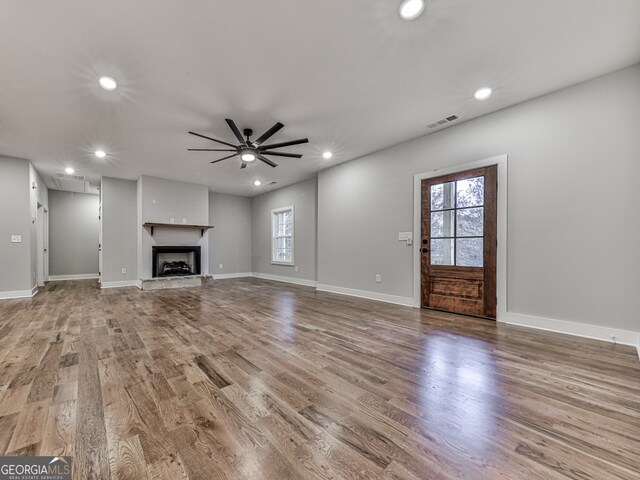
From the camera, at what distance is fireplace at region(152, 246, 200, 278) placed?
261 inches

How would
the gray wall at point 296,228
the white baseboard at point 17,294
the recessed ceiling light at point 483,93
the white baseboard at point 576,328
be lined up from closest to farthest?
the white baseboard at point 576,328 < the recessed ceiling light at point 483,93 < the white baseboard at point 17,294 < the gray wall at point 296,228

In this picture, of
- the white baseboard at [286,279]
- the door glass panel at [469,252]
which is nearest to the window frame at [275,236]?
the white baseboard at [286,279]

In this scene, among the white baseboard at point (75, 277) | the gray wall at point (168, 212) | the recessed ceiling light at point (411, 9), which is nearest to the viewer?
the recessed ceiling light at point (411, 9)

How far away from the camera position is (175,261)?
7047mm

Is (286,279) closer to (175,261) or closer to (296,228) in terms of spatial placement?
(296,228)

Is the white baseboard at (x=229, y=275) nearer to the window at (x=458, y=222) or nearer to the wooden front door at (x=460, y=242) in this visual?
the wooden front door at (x=460, y=242)

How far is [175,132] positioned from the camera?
412 centimetres

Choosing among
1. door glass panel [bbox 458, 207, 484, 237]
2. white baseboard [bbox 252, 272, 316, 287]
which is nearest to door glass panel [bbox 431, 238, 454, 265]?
door glass panel [bbox 458, 207, 484, 237]

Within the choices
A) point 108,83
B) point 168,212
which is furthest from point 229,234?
point 108,83

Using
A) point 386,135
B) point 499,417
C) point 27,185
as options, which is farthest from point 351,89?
point 27,185

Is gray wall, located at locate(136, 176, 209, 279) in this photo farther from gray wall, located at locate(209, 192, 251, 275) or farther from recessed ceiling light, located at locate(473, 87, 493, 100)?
recessed ceiling light, located at locate(473, 87, 493, 100)

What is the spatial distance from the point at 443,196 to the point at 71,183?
911cm

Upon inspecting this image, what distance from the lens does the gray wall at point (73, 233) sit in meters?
7.91

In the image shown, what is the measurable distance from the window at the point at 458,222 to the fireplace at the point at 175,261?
5968 mm
